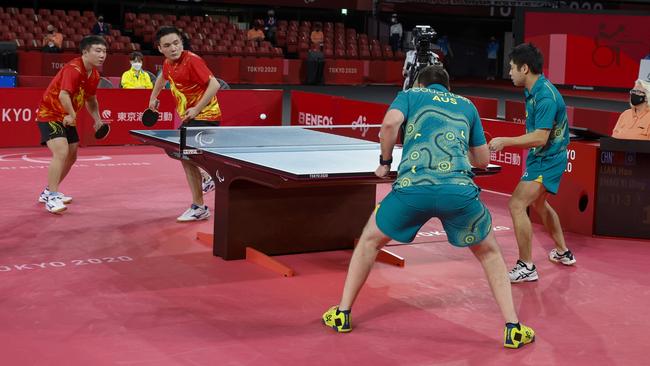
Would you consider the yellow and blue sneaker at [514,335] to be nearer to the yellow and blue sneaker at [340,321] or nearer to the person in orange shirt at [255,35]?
the yellow and blue sneaker at [340,321]

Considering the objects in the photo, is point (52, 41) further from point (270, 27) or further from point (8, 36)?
point (270, 27)

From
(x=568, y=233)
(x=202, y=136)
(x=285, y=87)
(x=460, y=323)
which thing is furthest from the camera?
(x=285, y=87)

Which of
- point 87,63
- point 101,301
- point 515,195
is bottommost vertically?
point 101,301

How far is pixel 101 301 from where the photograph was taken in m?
6.61

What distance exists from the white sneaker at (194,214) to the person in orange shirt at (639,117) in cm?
429

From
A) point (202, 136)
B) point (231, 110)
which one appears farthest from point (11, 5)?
point (202, 136)

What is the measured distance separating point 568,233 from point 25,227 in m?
5.27

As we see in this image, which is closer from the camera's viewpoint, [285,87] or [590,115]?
[590,115]

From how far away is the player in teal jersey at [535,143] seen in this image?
23.2 ft

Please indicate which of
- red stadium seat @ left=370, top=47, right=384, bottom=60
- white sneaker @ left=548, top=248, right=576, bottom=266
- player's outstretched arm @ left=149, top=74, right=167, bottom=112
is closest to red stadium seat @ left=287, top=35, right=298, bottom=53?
red stadium seat @ left=370, top=47, right=384, bottom=60

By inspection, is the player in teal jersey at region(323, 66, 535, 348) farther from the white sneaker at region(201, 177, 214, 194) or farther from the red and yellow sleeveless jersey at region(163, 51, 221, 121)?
the white sneaker at region(201, 177, 214, 194)

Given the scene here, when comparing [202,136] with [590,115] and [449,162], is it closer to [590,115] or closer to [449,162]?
[449,162]

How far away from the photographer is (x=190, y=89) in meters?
9.43

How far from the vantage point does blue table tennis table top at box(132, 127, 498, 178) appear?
23.3 ft
